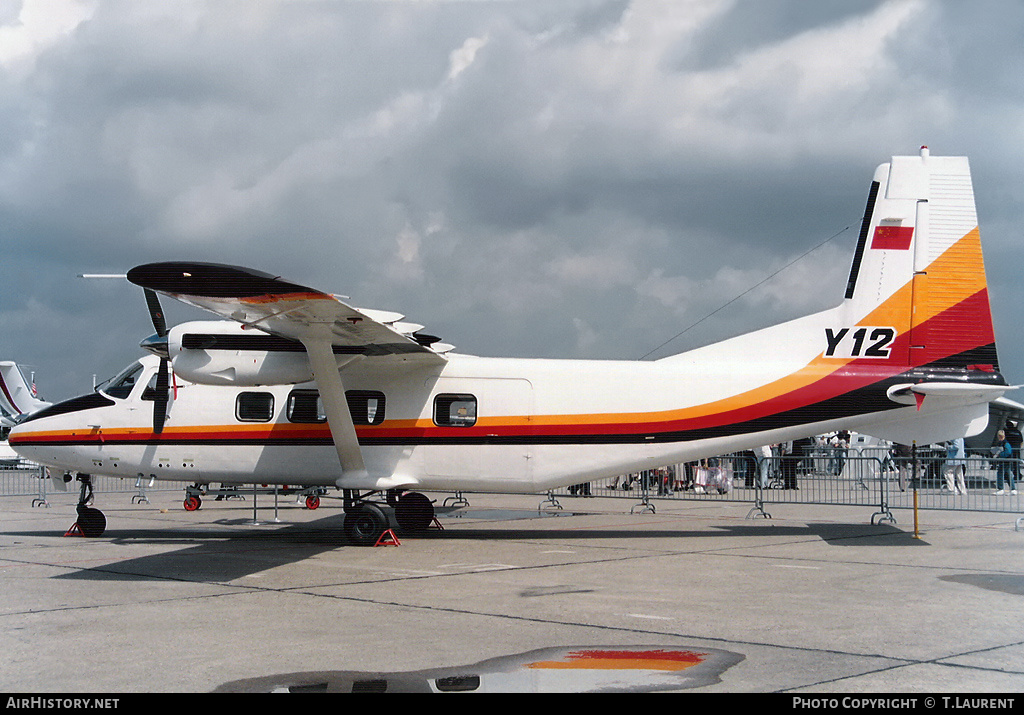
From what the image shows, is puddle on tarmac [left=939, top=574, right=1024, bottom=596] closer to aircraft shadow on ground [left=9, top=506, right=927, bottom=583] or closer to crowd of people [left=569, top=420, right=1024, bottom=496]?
aircraft shadow on ground [left=9, top=506, right=927, bottom=583]

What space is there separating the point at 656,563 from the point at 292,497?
17.0 metres

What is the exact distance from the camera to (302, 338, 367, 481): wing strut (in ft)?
42.0

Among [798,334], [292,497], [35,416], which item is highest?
[798,334]

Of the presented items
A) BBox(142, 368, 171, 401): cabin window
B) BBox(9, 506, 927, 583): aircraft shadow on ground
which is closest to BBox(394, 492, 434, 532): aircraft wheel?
BBox(9, 506, 927, 583): aircraft shadow on ground

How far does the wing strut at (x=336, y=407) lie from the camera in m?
12.8

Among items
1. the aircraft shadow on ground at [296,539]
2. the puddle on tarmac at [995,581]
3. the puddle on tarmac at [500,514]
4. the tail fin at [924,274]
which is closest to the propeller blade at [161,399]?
the aircraft shadow on ground at [296,539]

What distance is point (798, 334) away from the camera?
14148mm

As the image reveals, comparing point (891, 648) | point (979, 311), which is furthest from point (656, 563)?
point (979, 311)

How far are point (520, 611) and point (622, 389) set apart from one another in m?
6.14

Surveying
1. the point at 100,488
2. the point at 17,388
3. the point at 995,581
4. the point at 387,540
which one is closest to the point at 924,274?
the point at 995,581

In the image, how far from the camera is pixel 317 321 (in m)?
11.8

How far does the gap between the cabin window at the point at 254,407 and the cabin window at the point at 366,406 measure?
1351mm

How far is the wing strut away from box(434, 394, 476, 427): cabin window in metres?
1.35
